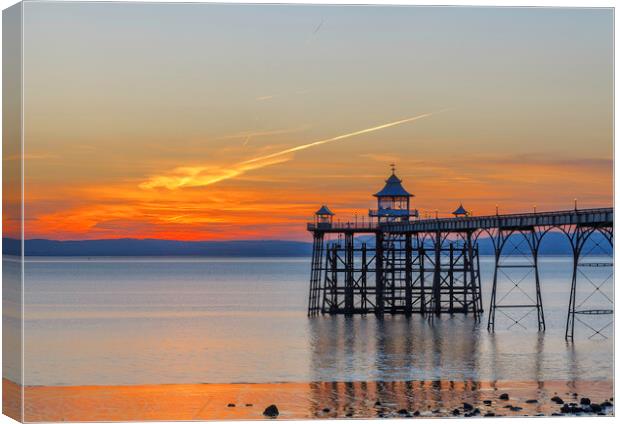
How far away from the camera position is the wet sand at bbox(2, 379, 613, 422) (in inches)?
1436

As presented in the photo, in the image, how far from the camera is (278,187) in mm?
64312

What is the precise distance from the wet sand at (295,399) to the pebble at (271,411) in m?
0.16

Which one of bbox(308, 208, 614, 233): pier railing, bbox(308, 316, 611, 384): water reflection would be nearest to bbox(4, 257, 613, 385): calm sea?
bbox(308, 316, 611, 384): water reflection

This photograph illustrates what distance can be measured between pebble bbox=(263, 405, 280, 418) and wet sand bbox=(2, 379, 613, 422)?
0.16 meters

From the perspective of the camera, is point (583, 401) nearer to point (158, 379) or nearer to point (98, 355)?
point (158, 379)

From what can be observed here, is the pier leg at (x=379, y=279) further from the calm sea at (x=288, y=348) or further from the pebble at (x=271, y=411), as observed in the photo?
the pebble at (x=271, y=411)

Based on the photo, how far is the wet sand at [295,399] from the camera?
36469 millimetres

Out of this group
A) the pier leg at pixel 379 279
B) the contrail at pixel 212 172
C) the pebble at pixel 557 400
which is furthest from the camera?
the pier leg at pixel 379 279

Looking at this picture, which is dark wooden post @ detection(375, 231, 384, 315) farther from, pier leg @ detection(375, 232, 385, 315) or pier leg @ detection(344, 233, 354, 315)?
pier leg @ detection(344, 233, 354, 315)

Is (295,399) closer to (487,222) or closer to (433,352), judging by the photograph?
(433,352)

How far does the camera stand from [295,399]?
39562 mm

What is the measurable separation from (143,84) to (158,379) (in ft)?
35.7

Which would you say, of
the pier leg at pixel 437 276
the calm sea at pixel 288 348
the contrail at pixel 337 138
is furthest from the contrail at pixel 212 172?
the pier leg at pixel 437 276

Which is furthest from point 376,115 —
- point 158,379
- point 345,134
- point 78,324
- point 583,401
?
point 78,324
